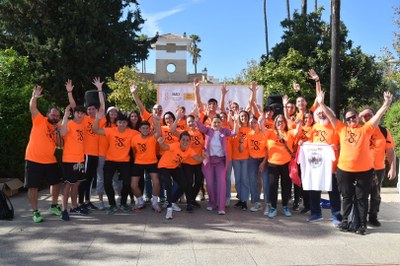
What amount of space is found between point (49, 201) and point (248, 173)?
14.0ft

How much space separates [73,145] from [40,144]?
0.52 m

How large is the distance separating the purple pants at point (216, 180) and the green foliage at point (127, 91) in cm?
947

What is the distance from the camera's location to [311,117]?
6766 mm

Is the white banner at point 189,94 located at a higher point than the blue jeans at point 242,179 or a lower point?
higher

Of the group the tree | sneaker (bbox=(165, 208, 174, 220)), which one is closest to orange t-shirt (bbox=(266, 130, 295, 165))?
sneaker (bbox=(165, 208, 174, 220))

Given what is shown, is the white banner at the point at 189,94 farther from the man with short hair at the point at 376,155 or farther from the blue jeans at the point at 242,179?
the man with short hair at the point at 376,155

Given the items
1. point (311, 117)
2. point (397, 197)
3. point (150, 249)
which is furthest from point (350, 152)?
point (397, 197)

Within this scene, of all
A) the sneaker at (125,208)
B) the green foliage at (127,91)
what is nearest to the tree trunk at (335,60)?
the sneaker at (125,208)

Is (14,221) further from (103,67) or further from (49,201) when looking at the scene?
(103,67)

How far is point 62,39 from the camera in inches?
777

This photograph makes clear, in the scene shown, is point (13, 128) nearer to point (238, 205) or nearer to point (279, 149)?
point (238, 205)

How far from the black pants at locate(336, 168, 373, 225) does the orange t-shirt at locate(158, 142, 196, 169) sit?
263cm

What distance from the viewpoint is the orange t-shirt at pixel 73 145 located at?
6.41m

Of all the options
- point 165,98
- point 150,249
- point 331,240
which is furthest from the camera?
point 165,98
